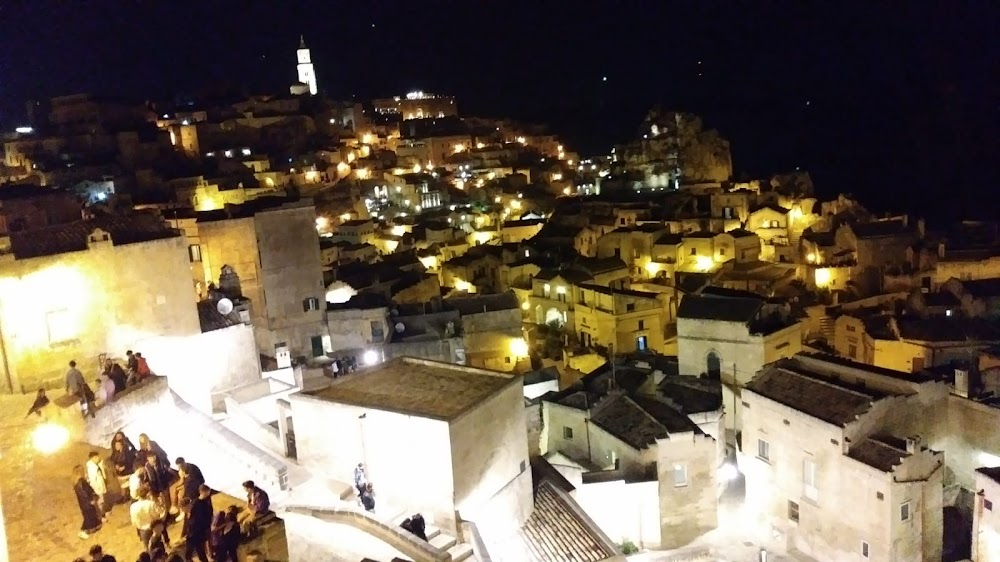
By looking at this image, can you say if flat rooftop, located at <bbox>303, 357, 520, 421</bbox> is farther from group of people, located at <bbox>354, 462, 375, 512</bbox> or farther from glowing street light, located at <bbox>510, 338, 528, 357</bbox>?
glowing street light, located at <bbox>510, 338, 528, 357</bbox>

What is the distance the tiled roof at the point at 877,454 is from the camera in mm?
15414

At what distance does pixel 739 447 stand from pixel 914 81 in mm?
85009

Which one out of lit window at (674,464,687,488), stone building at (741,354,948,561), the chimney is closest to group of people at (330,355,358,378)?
lit window at (674,464,687,488)

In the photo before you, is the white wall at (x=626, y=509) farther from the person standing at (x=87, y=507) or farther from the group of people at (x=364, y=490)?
the person standing at (x=87, y=507)

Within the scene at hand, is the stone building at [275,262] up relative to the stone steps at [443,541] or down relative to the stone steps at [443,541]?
up

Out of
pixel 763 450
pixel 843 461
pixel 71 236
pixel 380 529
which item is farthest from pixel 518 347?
pixel 380 529

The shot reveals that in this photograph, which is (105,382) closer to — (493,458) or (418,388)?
(418,388)

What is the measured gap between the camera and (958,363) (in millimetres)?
22766

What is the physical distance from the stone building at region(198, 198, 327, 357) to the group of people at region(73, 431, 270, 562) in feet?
35.5

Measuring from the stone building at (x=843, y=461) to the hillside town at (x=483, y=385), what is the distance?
0.07m

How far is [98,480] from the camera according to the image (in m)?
11.0

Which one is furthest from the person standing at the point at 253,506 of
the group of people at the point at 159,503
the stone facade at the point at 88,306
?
the stone facade at the point at 88,306

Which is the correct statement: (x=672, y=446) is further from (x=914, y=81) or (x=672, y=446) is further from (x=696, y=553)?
(x=914, y=81)

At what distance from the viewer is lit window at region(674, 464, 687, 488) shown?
1820 centimetres
